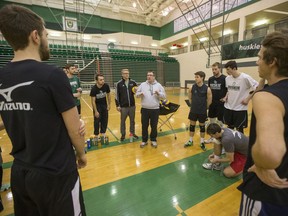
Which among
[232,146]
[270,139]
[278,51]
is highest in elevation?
[278,51]

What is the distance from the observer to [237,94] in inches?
134

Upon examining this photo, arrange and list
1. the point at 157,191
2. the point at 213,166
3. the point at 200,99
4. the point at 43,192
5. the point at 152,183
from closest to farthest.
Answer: the point at 43,192 → the point at 157,191 → the point at 152,183 → the point at 213,166 → the point at 200,99

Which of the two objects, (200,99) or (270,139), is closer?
(270,139)

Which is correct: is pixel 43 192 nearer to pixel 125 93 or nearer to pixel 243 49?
pixel 125 93

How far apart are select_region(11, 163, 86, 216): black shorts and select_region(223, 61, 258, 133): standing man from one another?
3.37 m

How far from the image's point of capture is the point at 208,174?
2.88 meters

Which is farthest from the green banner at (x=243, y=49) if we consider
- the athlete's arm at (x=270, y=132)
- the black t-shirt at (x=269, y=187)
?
the athlete's arm at (x=270, y=132)

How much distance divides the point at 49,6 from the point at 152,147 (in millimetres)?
17109

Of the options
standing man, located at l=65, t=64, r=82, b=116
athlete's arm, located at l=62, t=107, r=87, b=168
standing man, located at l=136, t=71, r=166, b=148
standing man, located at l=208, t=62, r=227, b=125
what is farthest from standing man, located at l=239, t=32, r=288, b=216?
standing man, located at l=65, t=64, r=82, b=116

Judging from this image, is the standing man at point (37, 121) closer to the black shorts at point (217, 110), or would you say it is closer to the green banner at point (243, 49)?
the black shorts at point (217, 110)

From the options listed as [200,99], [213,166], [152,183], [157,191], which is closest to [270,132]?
[157,191]

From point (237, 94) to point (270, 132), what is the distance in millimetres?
2989

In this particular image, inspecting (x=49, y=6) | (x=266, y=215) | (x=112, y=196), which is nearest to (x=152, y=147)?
(x=112, y=196)

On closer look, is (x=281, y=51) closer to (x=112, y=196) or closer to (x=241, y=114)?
(x=112, y=196)
